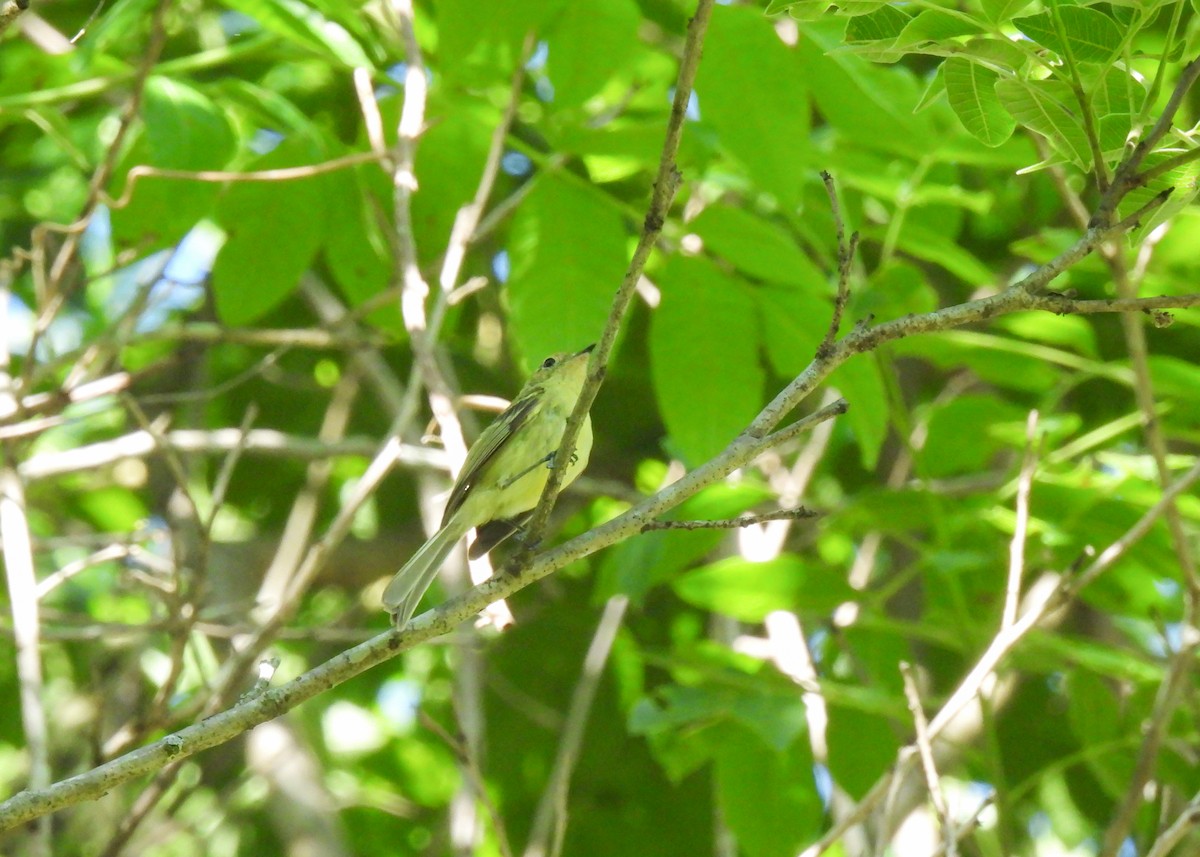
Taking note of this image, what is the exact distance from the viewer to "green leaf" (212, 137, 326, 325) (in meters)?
4.03

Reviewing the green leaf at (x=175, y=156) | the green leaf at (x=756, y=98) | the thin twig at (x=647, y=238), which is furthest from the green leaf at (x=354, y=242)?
the thin twig at (x=647, y=238)

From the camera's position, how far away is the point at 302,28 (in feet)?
12.1

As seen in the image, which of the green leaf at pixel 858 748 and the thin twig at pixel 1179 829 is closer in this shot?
the thin twig at pixel 1179 829

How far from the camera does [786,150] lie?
140 inches

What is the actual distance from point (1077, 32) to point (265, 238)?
2706 millimetres

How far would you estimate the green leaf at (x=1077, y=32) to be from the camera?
205 cm

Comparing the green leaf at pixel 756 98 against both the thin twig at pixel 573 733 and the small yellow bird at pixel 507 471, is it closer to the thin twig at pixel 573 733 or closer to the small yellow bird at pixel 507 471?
the small yellow bird at pixel 507 471

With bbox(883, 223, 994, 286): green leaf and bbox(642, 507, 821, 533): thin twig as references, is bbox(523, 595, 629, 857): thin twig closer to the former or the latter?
bbox(642, 507, 821, 533): thin twig

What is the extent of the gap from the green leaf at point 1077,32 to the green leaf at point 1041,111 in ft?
0.24

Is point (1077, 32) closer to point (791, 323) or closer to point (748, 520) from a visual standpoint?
point (748, 520)

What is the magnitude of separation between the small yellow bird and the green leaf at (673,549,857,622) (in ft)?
1.77

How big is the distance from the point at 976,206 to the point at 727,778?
2.19 metres

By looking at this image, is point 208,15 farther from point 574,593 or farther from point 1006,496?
point 1006,496

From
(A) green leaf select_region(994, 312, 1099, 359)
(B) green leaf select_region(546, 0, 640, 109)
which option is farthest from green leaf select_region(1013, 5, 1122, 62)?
(A) green leaf select_region(994, 312, 1099, 359)
